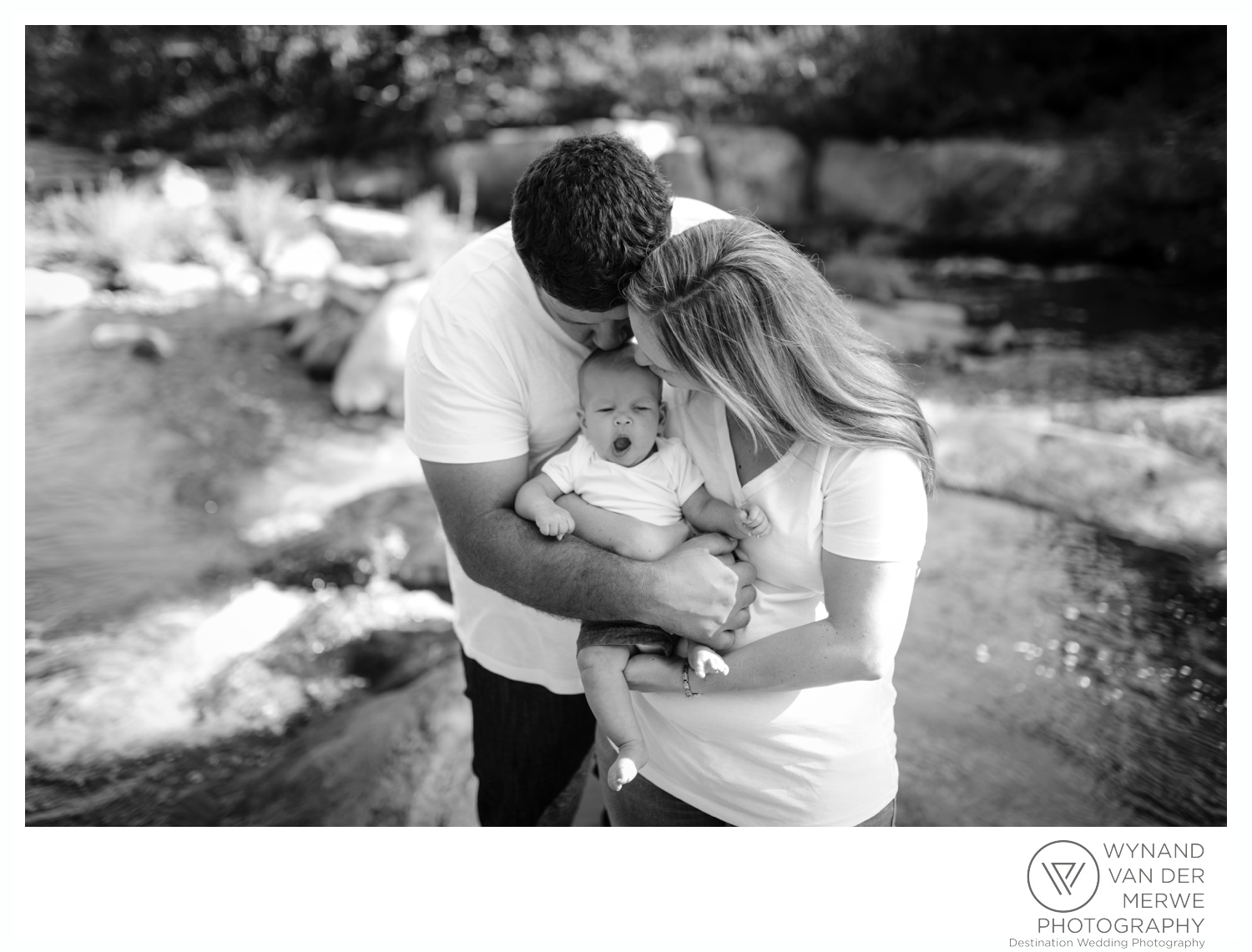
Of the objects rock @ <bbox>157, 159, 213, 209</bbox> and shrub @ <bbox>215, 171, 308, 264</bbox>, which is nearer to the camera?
shrub @ <bbox>215, 171, 308, 264</bbox>

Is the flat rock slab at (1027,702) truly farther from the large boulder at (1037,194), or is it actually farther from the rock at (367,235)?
the rock at (367,235)

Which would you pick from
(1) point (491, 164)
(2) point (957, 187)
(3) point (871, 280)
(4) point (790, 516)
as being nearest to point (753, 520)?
(4) point (790, 516)

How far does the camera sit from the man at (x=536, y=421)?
4.78 ft

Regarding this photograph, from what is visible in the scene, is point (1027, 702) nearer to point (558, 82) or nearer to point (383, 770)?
point (383, 770)

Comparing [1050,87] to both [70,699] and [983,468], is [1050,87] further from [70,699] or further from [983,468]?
[70,699]

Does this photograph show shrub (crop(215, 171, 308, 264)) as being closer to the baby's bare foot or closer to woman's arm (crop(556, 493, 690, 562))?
woman's arm (crop(556, 493, 690, 562))

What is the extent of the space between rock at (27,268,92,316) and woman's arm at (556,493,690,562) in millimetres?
6250

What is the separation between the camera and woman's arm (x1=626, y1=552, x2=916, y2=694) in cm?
140

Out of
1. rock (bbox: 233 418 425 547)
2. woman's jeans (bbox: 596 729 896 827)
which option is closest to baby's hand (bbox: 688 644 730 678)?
woman's jeans (bbox: 596 729 896 827)

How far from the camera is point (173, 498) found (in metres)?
4.72

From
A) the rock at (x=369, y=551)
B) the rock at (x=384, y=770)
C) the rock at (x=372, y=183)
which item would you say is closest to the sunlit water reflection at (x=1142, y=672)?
the rock at (x=384, y=770)

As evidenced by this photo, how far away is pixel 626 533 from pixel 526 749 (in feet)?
2.26

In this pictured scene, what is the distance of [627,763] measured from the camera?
1.57m
